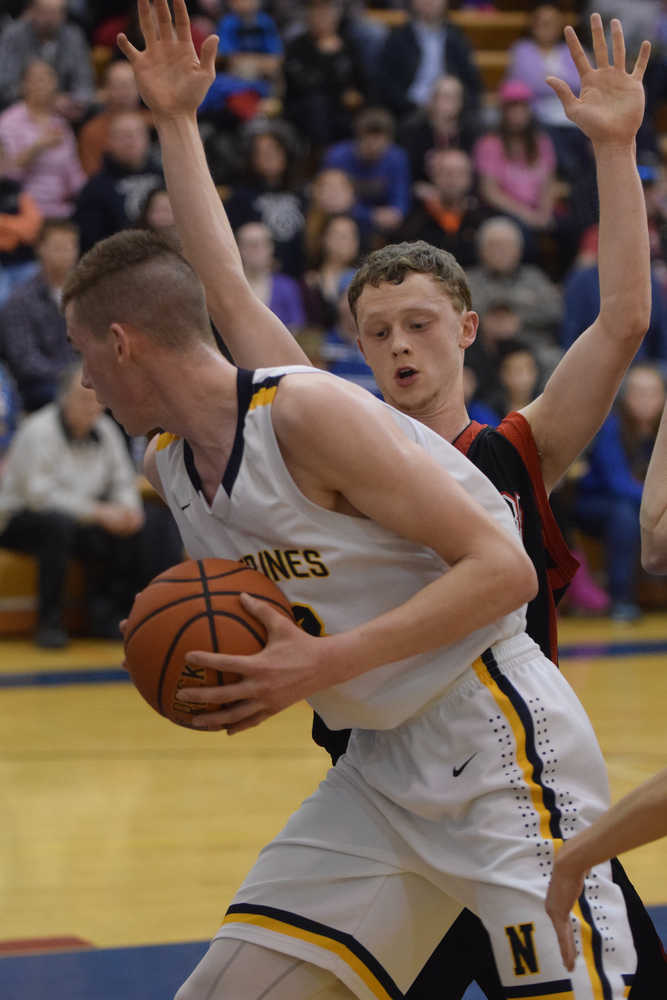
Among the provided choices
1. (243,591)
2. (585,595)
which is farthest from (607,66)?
(585,595)

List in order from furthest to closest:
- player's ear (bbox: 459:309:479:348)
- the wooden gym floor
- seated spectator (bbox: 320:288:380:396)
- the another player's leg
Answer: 1. seated spectator (bbox: 320:288:380:396)
2. the wooden gym floor
3. player's ear (bbox: 459:309:479:348)
4. the another player's leg

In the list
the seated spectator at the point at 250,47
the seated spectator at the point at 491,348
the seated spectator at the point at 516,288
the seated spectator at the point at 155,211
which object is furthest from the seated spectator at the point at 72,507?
the seated spectator at the point at 250,47

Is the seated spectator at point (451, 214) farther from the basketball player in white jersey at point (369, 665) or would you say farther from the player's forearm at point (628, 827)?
the player's forearm at point (628, 827)

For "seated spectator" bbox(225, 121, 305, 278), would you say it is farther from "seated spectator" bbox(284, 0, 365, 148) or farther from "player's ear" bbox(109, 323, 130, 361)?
"player's ear" bbox(109, 323, 130, 361)

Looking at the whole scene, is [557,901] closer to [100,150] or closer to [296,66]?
[100,150]

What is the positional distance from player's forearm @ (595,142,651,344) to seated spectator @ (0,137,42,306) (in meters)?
7.72

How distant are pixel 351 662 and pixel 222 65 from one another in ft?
37.7

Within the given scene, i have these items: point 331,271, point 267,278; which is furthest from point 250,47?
point 267,278

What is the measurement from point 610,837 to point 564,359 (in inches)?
47.9

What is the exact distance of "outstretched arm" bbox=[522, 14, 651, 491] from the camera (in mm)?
3162

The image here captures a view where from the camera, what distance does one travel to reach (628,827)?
2.33 m

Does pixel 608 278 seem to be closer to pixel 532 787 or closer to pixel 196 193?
pixel 196 193

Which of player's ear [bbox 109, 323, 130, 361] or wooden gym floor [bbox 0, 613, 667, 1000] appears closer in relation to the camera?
player's ear [bbox 109, 323, 130, 361]

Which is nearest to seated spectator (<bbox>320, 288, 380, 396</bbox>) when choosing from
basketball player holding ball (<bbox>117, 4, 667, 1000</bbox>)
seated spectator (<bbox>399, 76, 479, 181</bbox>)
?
seated spectator (<bbox>399, 76, 479, 181</bbox>)
